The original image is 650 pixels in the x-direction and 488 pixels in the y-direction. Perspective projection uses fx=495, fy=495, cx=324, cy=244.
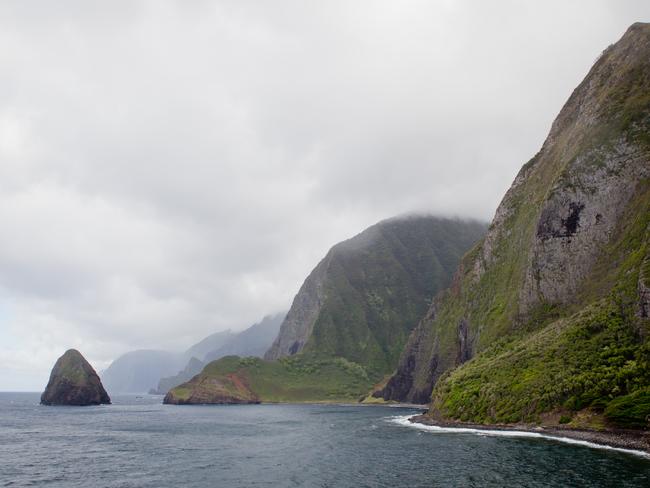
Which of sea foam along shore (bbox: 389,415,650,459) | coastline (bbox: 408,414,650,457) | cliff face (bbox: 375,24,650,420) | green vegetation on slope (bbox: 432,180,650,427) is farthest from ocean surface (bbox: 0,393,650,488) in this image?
cliff face (bbox: 375,24,650,420)

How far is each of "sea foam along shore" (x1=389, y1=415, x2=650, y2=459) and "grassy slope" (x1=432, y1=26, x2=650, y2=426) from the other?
339cm

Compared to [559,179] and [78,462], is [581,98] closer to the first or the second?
[559,179]

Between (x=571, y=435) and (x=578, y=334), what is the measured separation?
30.8 m

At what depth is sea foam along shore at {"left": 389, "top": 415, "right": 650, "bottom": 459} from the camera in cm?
7294

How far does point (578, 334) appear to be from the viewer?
362 ft

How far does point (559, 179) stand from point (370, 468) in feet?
422

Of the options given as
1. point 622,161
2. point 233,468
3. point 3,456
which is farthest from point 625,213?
point 3,456

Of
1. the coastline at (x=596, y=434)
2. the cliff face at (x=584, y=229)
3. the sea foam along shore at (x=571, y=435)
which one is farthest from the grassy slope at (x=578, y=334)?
the sea foam along shore at (x=571, y=435)

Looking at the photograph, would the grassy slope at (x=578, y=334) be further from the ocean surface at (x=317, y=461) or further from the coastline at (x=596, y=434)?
the ocean surface at (x=317, y=461)

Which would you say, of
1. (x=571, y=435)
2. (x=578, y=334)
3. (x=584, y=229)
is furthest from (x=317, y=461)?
(x=584, y=229)

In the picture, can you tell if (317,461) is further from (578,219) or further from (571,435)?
(578,219)

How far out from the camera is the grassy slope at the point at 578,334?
9344cm

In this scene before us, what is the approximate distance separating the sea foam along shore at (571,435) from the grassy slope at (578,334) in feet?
11.1

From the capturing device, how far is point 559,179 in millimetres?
164000
